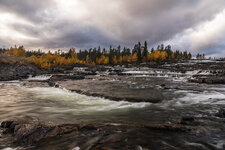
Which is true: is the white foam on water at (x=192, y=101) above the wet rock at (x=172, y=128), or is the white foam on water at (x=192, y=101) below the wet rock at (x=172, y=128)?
below

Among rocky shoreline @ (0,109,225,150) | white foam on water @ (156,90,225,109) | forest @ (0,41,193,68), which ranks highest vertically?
forest @ (0,41,193,68)

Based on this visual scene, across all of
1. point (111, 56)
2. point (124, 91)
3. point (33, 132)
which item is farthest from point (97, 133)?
point (111, 56)

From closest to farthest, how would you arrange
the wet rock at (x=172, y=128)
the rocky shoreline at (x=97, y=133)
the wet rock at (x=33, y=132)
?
1. the rocky shoreline at (x=97, y=133)
2. the wet rock at (x=33, y=132)
3. the wet rock at (x=172, y=128)

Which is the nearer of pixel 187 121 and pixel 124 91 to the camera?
pixel 187 121

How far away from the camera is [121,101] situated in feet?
47.7

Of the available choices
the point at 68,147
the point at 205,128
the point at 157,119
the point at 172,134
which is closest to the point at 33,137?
the point at 68,147

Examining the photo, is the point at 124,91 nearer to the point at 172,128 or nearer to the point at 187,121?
the point at 187,121

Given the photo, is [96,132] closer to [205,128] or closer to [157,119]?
[157,119]

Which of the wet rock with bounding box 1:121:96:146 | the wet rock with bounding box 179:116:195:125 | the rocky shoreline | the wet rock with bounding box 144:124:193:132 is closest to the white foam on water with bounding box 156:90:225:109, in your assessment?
the wet rock with bounding box 179:116:195:125

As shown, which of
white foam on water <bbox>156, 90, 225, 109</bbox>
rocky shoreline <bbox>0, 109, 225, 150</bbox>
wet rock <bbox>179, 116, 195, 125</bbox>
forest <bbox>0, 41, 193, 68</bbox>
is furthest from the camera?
forest <bbox>0, 41, 193, 68</bbox>

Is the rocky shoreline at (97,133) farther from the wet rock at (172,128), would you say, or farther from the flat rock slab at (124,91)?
the flat rock slab at (124,91)

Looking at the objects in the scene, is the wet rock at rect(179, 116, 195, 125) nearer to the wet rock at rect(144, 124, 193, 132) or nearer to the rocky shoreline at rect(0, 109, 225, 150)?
the rocky shoreline at rect(0, 109, 225, 150)

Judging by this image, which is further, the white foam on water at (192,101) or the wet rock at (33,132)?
the white foam on water at (192,101)

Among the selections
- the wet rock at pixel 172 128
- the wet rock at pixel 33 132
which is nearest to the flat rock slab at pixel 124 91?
the wet rock at pixel 172 128
